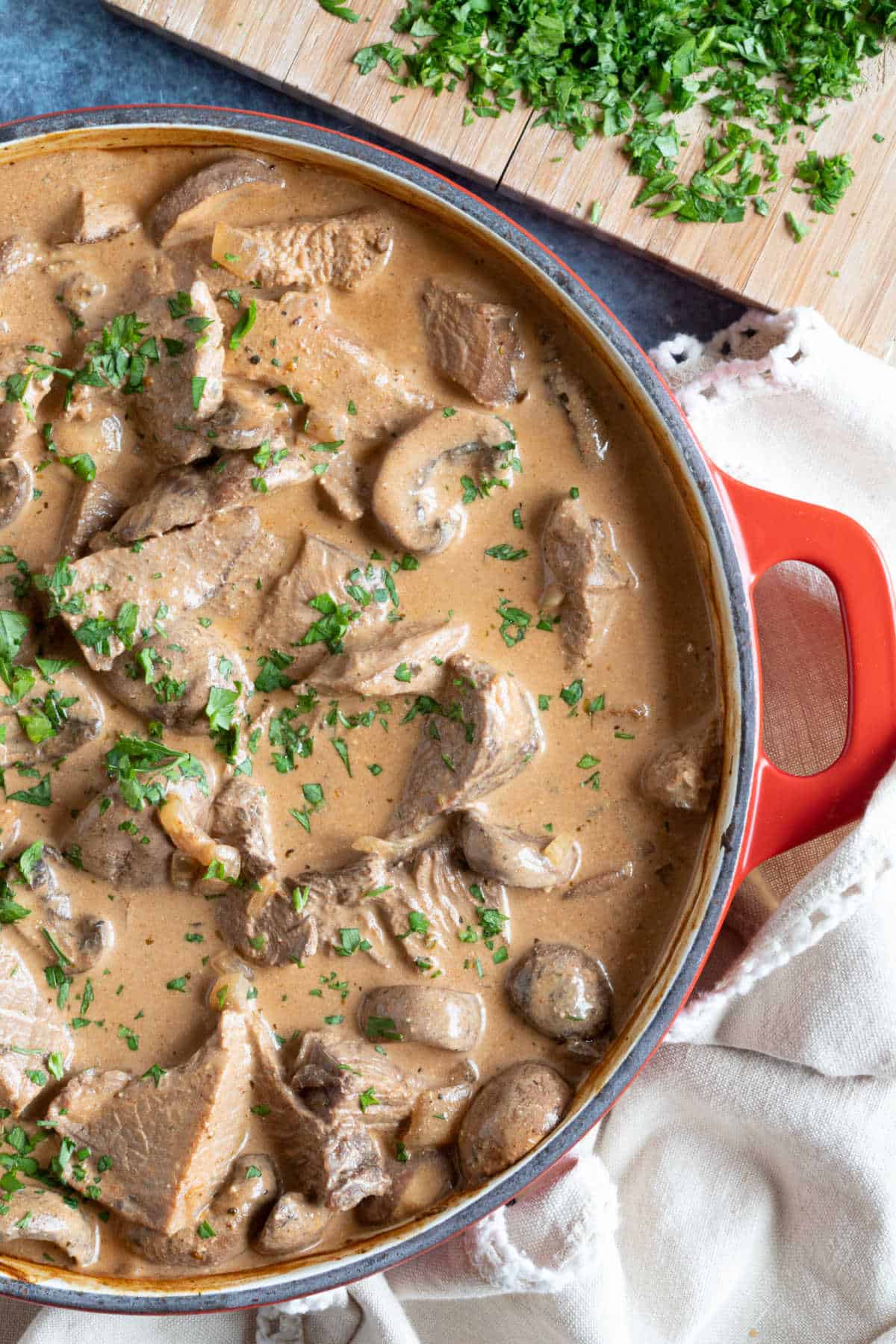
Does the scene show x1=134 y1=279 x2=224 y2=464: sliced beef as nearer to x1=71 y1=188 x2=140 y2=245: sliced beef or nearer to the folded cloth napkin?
x1=71 y1=188 x2=140 y2=245: sliced beef

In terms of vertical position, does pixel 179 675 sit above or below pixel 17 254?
below

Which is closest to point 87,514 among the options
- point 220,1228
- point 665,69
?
point 220,1228

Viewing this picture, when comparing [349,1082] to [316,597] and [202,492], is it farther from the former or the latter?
[202,492]

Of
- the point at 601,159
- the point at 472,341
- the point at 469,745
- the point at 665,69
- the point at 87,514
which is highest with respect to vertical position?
the point at 665,69

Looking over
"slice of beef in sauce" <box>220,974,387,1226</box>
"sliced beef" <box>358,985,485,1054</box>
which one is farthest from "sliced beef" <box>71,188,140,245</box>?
"sliced beef" <box>358,985,485,1054</box>

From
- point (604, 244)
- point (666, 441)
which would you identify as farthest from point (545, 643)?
point (604, 244)

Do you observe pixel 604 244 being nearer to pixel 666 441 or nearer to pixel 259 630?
pixel 666 441

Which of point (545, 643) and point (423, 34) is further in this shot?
point (423, 34)
